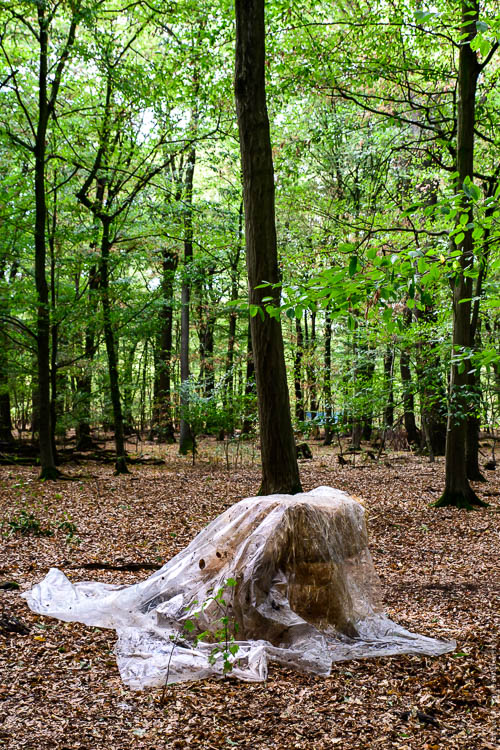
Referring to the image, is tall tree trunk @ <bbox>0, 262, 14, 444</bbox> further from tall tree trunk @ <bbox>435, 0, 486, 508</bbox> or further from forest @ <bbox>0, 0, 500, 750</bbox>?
tall tree trunk @ <bbox>435, 0, 486, 508</bbox>

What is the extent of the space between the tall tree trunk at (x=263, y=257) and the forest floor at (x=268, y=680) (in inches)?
61.7

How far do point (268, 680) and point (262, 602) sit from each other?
51 cm

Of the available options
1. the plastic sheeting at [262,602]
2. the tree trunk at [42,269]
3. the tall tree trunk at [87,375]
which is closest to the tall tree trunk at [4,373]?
the tree trunk at [42,269]

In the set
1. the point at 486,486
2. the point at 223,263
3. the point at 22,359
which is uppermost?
A: the point at 223,263

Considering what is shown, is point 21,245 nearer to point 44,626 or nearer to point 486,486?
point 44,626

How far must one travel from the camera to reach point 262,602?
142 inches

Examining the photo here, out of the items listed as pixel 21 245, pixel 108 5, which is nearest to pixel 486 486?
pixel 21 245

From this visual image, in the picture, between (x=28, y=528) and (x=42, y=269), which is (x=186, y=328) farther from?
(x=28, y=528)

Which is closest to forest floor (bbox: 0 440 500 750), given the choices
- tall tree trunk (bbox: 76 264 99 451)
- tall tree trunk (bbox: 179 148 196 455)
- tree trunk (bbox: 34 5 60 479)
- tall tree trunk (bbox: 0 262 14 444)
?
tree trunk (bbox: 34 5 60 479)

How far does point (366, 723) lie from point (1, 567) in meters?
3.84

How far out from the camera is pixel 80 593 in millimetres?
4449

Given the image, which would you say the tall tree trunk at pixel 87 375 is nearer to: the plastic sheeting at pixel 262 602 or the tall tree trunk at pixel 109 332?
the tall tree trunk at pixel 109 332

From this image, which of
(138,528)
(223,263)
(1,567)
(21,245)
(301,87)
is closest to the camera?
(1,567)

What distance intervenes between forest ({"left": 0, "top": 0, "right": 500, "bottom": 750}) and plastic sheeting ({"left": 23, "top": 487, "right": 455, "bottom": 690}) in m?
0.18
